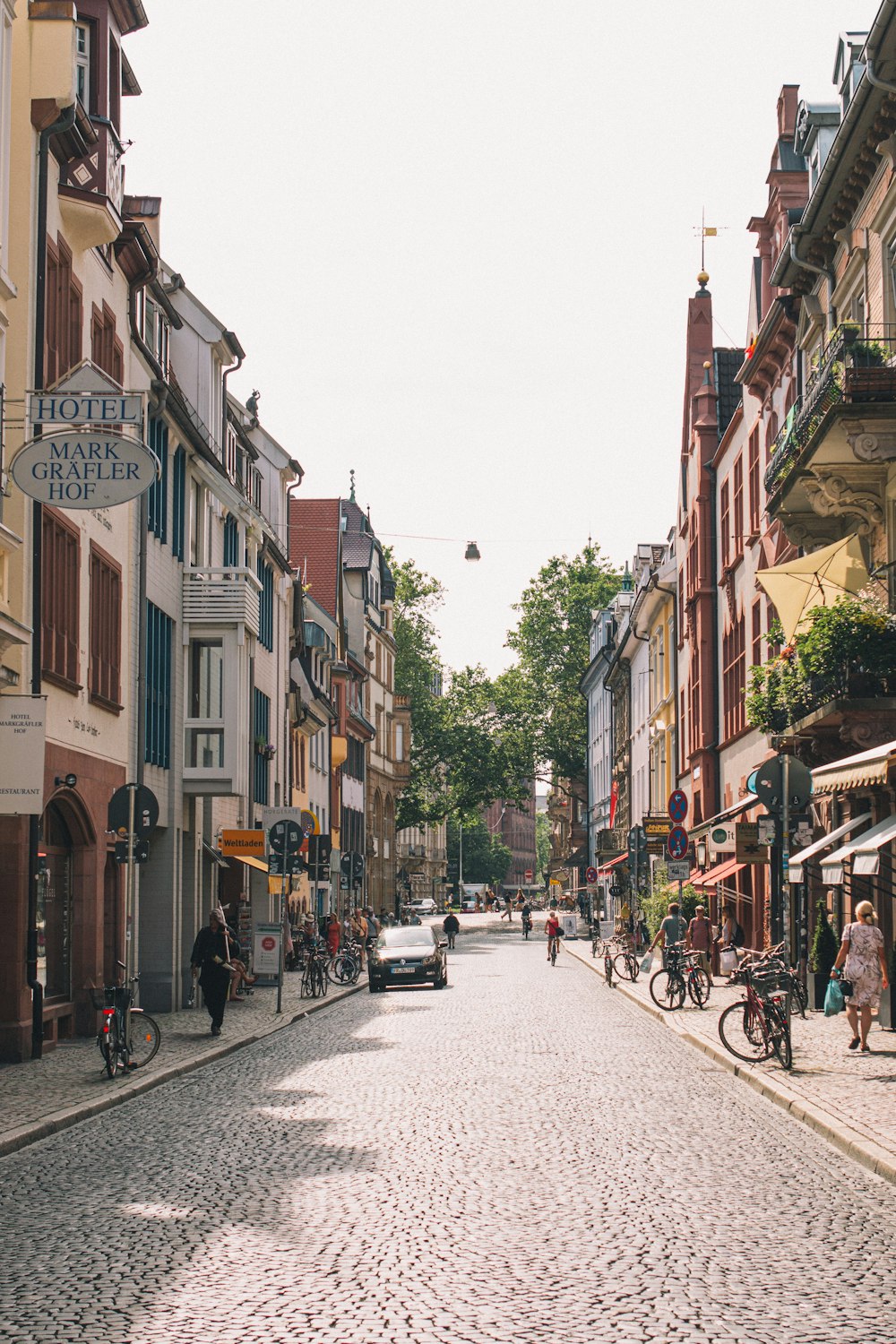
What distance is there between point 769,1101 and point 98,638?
44.4 feet

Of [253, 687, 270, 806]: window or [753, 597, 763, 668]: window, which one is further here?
[253, 687, 270, 806]: window

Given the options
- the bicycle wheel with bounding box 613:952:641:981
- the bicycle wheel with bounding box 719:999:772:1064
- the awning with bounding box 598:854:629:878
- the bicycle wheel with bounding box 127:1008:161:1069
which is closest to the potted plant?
the bicycle wheel with bounding box 719:999:772:1064

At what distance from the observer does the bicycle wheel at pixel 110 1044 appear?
18172 millimetres

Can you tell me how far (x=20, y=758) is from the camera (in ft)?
62.4

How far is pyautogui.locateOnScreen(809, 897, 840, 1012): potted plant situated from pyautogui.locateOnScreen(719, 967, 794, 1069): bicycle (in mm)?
6240

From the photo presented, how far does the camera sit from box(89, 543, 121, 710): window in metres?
25.5

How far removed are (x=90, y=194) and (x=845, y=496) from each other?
11125 millimetres

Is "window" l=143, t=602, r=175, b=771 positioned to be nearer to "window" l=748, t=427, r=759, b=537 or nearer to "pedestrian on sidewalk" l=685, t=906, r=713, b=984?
"pedestrian on sidewalk" l=685, t=906, r=713, b=984

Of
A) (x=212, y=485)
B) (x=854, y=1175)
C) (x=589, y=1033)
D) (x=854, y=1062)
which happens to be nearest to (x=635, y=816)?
(x=212, y=485)

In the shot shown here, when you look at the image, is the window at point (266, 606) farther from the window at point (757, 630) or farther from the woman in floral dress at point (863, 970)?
the woman in floral dress at point (863, 970)

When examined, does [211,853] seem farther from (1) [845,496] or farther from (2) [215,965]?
(1) [845,496]

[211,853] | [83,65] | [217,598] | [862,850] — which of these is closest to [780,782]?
[862,850]

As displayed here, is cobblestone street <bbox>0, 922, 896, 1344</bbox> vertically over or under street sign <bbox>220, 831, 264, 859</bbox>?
under

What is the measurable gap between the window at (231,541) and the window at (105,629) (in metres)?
11.5
